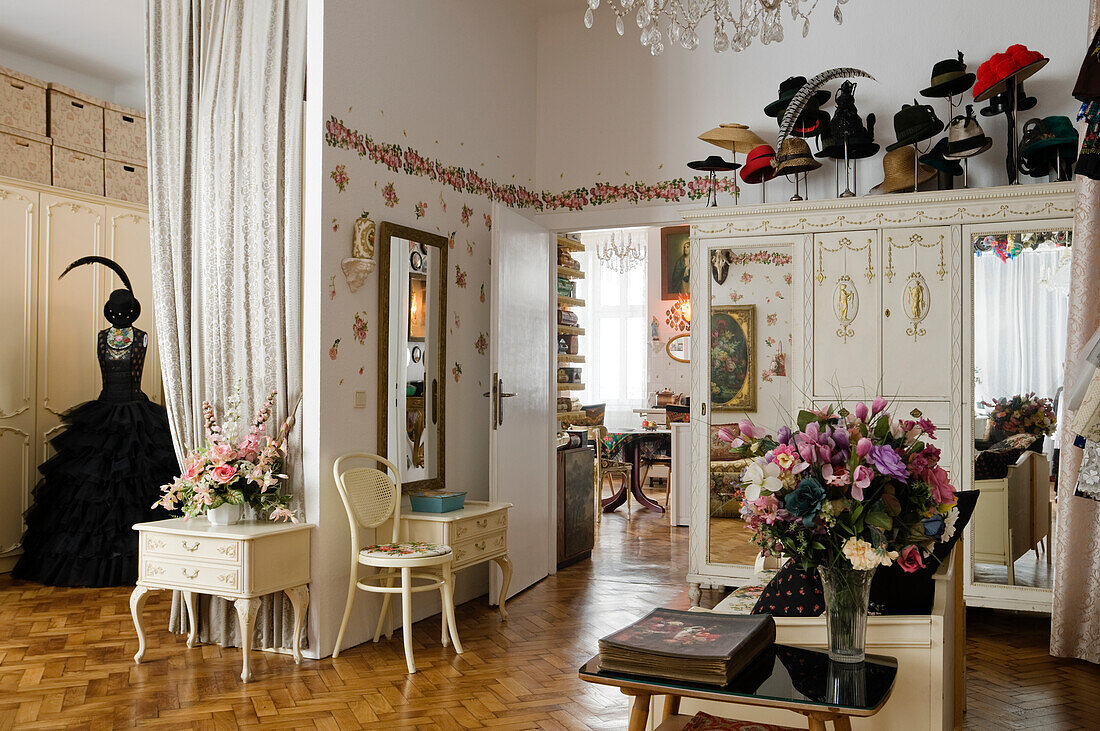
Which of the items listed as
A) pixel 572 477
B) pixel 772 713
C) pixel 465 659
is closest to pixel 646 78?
pixel 572 477

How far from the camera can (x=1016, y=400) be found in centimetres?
457

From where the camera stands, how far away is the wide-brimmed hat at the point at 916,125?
475 cm

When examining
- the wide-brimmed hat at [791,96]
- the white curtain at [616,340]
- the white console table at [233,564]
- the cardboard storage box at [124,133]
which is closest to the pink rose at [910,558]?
the white console table at [233,564]

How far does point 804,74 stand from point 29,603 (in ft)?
17.8

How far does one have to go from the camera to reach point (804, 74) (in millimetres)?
5414

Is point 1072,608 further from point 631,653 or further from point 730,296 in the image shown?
point 631,653

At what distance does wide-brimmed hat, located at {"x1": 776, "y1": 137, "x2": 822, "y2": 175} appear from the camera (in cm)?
510

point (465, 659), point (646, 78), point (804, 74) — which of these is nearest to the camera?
point (465, 659)

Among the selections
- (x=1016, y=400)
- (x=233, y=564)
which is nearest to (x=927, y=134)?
(x=1016, y=400)

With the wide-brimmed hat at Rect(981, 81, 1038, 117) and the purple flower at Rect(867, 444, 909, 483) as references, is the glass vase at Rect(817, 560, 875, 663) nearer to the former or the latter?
the purple flower at Rect(867, 444, 909, 483)

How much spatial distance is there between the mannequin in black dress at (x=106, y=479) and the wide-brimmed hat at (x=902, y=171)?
15.2ft

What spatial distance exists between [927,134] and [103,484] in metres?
5.16

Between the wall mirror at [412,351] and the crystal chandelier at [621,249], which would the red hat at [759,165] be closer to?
the wall mirror at [412,351]

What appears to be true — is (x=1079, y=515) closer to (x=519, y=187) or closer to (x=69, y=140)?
(x=519, y=187)
